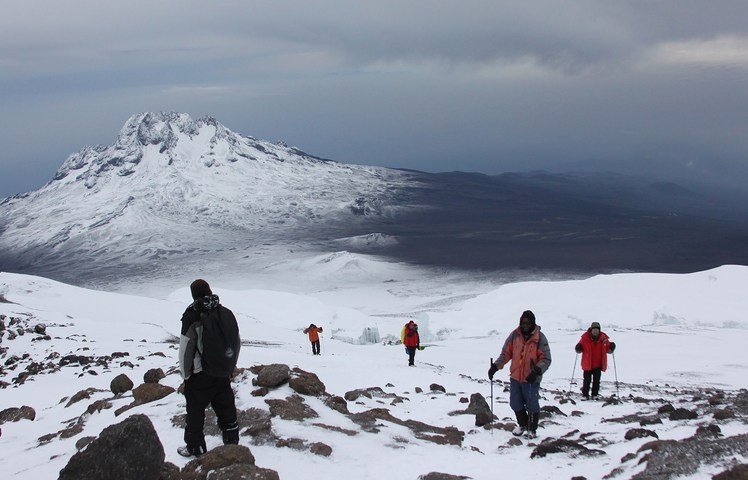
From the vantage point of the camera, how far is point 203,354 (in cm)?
554

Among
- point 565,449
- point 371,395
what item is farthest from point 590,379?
point 565,449

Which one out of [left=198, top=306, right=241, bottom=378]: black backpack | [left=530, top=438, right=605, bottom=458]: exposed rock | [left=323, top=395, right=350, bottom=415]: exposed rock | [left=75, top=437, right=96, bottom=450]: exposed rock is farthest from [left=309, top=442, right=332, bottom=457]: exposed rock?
[left=75, top=437, right=96, bottom=450]: exposed rock

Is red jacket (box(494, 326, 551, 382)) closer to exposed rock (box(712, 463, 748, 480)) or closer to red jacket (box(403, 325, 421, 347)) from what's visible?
exposed rock (box(712, 463, 748, 480))

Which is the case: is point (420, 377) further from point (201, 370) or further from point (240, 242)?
point (240, 242)

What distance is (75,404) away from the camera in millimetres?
9547

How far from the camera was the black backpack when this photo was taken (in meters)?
5.52

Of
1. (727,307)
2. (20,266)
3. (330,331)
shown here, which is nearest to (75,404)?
(330,331)

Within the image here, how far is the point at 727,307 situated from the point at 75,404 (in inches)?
1397

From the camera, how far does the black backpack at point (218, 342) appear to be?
18.1 feet

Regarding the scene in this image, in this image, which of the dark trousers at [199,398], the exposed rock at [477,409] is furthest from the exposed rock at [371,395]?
the dark trousers at [199,398]

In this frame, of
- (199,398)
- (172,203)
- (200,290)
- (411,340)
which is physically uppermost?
(172,203)

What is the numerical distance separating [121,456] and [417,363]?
548 inches

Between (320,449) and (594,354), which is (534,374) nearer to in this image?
(320,449)

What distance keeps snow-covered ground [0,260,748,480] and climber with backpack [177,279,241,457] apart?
14.7 inches
